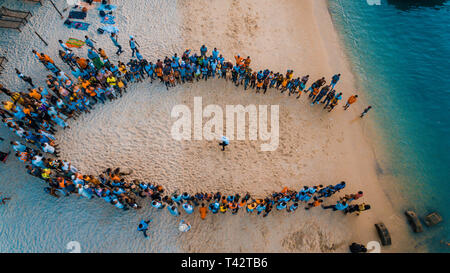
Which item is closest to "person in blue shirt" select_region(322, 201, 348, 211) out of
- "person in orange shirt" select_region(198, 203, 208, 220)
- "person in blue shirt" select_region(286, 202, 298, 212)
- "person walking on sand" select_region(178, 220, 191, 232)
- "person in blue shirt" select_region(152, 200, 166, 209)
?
"person in blue shirt" select_region(286, 202, 298, 212)

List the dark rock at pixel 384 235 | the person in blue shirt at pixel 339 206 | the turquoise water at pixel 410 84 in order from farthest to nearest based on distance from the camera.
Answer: the turquoise water at pixel 410 84, the dark rock at pixel 384 235, the person in blue shirt at pixel 339 206

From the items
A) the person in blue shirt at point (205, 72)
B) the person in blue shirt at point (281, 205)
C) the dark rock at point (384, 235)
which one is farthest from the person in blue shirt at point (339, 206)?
the person in blue shirt at point (205, 72)

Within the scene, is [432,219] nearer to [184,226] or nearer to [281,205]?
[281,205]

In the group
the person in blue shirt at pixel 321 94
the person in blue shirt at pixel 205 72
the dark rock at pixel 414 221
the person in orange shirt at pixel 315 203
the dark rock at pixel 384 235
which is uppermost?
the person in blue shirt at pixel 205 72

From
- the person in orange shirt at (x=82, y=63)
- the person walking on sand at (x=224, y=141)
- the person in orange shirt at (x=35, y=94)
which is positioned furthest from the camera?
the person in orange shirt at (x=82, y=63)

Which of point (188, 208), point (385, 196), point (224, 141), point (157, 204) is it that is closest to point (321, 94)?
point (385, 196)

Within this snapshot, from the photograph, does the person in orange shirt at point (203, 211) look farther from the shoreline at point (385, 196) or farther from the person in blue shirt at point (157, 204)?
the shoreline at point (385, 196)
